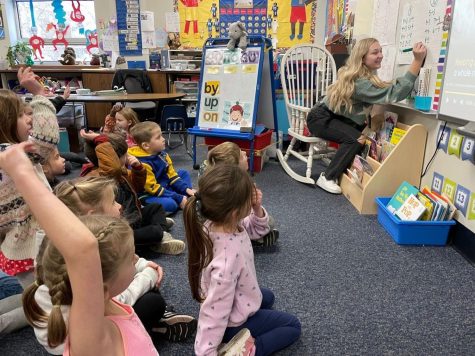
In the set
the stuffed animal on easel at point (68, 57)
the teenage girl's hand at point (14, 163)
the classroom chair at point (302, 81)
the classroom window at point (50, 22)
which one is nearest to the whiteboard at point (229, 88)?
the classroom chair at point (302, 81)

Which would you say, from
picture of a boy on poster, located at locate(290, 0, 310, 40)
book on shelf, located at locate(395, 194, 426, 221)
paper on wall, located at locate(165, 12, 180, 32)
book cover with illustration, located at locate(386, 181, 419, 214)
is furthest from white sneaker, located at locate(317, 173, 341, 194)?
paper on wall, located at locate(165, 12, 180, 32)

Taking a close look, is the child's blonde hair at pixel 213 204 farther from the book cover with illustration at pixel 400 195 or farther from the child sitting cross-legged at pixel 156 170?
the book cover with illustration at pixel 400 195

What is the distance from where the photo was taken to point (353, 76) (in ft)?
8.89

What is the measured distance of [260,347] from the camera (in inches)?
48.6

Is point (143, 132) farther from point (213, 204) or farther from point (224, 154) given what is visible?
point (213, 204)

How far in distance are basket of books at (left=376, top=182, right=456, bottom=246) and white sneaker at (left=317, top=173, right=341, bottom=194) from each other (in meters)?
0.73

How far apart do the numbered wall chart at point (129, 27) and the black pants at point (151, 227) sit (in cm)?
416

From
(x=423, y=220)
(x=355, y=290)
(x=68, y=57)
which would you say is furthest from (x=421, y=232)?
(x=68, y=57)

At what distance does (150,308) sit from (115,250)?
666mm

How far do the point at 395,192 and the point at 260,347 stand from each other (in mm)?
1582

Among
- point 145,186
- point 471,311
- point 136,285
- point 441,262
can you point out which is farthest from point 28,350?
point 441,262

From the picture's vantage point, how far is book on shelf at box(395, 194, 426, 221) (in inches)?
82.0

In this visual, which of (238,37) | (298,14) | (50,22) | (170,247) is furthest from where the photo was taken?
(50,22)

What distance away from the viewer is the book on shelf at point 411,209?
208cm
